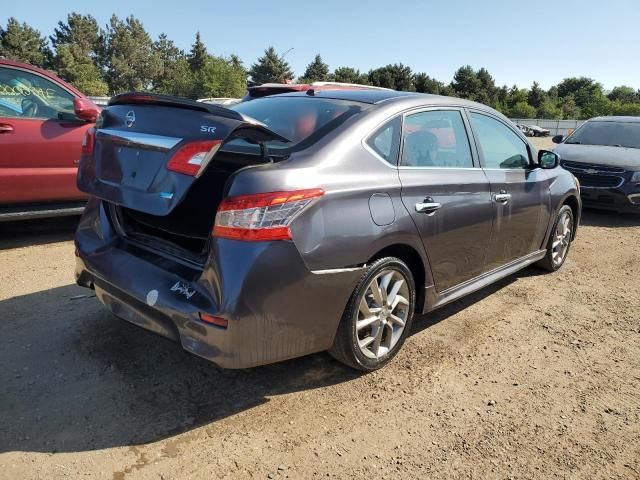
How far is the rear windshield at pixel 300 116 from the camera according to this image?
292 centimetres

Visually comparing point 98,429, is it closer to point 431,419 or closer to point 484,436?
point 431,419

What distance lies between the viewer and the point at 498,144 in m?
4.23

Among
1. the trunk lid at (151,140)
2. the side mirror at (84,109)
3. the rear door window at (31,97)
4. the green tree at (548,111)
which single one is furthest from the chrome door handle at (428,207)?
the green tree at (548,111)

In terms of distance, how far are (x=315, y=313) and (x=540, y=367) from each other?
1.71m

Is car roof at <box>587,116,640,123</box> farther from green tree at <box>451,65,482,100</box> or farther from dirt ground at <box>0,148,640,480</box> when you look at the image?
green tree at <box>451,65,482,100</box>

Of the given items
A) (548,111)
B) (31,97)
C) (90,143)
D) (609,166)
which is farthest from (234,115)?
(548,111)

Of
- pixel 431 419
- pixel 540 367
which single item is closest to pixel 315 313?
pixel 431 419

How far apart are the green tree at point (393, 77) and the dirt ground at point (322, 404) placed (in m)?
77.5

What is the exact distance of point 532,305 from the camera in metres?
4.45

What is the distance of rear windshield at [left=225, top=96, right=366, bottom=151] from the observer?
292 cm

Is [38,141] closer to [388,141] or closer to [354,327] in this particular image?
[388,141]

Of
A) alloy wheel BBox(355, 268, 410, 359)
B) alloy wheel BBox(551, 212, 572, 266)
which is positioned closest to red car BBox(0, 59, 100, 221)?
alloy wheel BBox(355, 268, 410, 359)

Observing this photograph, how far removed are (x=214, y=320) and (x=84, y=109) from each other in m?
3.98

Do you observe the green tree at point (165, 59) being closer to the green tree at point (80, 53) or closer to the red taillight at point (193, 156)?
the green tree at point (80, 53)
